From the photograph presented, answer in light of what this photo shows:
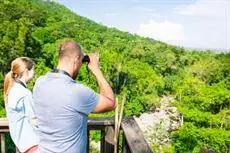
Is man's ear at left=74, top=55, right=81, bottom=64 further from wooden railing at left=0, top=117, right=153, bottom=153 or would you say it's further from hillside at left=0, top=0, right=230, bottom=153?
hillside at left=0, top=0, right=230, bottom=153

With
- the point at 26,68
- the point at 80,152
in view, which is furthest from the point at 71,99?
the point at 26,68

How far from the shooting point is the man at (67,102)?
82.0 inches

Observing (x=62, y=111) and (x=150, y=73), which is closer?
(x=62, y=111)

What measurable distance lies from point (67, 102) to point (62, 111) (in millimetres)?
61

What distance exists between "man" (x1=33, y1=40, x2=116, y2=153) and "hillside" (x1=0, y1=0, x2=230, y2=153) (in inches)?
468

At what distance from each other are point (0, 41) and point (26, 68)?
32490 millimetres

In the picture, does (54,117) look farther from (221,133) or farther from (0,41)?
(0,41)

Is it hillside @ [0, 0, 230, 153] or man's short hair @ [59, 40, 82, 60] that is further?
hillside @ [0, 0, 230, 153]

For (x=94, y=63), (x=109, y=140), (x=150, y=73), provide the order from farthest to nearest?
(x=150, y=73) < (x=109, y=140) < (x=94, y=63)

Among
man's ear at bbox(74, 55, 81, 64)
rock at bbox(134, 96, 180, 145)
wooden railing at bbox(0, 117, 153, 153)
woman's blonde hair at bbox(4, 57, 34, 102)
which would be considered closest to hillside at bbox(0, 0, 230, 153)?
rock at bbox(134, 96, 180, 145)

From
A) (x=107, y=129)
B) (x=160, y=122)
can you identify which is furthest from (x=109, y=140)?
(x=160, y=122)

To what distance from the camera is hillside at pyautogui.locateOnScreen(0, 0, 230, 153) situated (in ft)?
93.0

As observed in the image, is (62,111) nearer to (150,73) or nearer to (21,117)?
(21,117)

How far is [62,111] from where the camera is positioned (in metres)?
2.11
